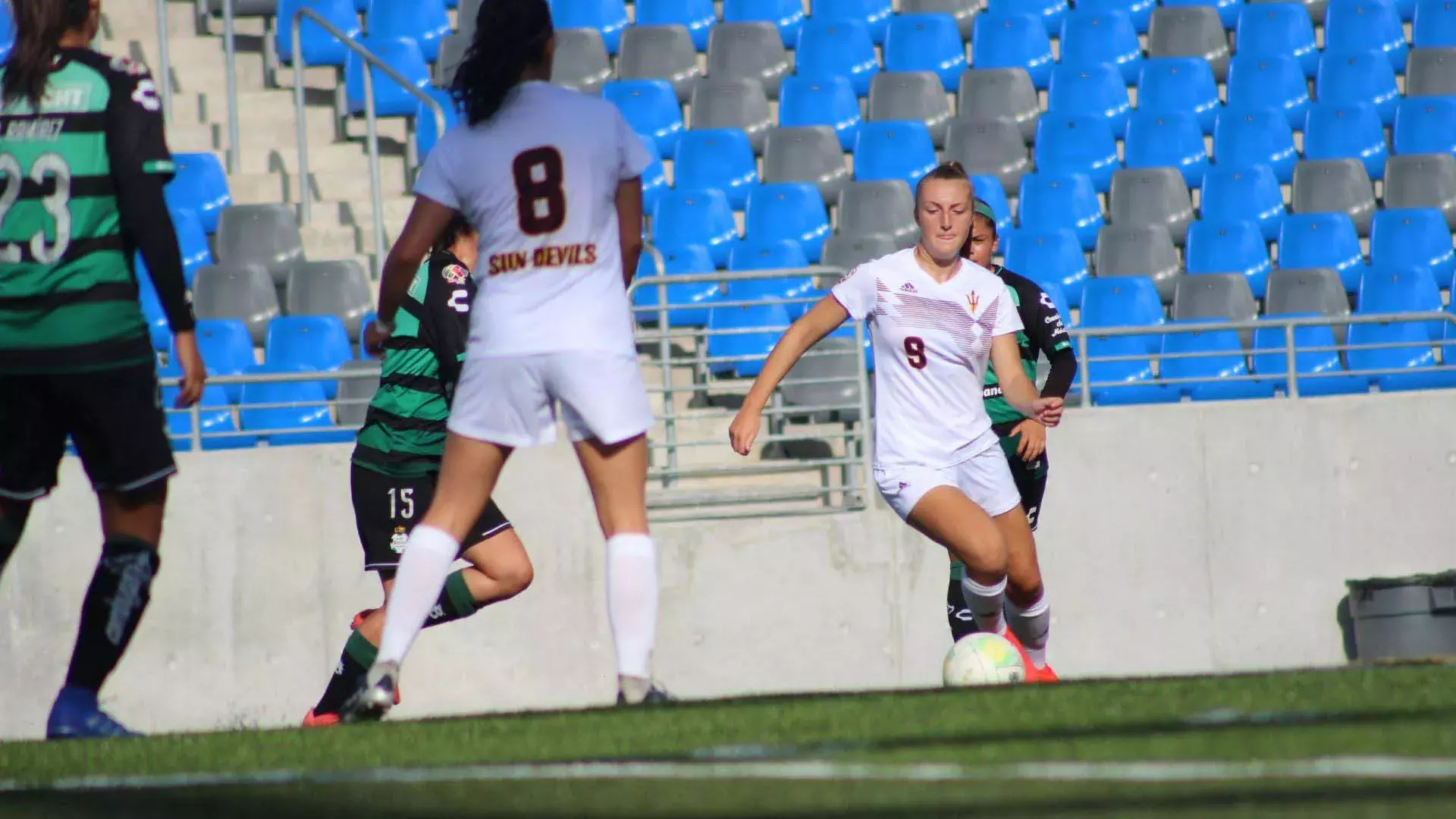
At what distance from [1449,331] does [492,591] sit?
8.04 m

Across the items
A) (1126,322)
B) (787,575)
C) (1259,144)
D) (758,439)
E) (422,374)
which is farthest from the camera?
(1259,144)

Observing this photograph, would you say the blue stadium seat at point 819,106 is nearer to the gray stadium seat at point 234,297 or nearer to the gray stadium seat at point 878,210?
the gray stadium seat at point 878,210

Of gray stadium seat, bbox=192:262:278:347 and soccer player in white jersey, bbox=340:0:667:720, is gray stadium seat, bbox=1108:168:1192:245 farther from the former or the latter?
soccer player in white jersey, bbox=340:0:667:720

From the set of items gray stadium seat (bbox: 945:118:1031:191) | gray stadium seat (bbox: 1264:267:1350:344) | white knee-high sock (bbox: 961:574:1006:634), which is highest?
gray stadium seat (bbox: 945:118:1031:191)

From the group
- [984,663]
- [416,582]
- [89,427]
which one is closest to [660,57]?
[984,663]

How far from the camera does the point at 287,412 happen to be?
11750 mm

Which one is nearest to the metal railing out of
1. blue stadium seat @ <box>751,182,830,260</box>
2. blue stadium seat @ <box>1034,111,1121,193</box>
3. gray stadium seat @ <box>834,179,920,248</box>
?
gray stadium seat @ <box>834,179,920,248</box>

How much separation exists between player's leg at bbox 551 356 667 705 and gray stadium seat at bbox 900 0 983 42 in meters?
11.0

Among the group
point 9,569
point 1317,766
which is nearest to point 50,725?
point 1317,766

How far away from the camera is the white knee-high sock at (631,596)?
5.34 meters

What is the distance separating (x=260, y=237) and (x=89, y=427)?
794 cm

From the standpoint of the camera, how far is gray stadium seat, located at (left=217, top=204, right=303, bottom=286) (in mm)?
12789

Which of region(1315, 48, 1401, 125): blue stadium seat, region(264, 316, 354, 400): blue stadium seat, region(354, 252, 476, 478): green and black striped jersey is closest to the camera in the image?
region(354, 252, 476, 478): green and black striped jersey

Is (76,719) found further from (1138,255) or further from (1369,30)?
(1369,30)
